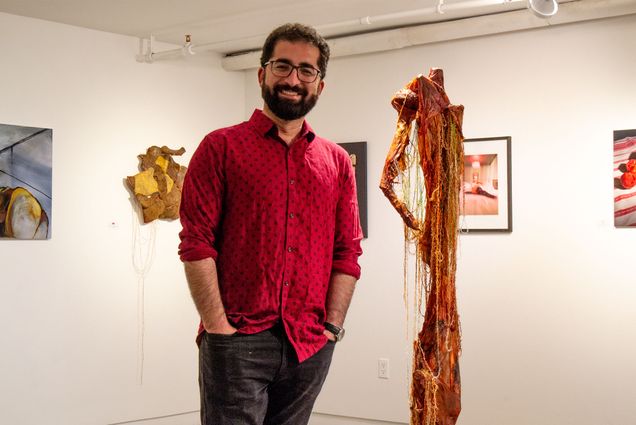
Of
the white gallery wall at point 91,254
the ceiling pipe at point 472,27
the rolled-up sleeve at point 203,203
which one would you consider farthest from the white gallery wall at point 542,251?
the rolled-up sleeve at point 203,203

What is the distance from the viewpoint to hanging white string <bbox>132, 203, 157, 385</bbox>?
5.05m

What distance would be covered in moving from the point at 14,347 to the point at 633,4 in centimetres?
377

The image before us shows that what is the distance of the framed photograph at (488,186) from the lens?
4.53m

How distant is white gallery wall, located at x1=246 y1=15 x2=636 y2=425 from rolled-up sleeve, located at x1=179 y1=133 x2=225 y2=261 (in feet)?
9.36

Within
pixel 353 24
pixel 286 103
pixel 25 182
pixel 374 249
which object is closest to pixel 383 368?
pixel 374 249

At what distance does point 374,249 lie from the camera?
5.00 meters

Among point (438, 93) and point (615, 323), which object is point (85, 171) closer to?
point (438, 93)

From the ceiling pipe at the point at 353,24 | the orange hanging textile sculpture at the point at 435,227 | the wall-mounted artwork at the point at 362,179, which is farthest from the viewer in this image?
the wall-mounted artwork at the point at 362,179

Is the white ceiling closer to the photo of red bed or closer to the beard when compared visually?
the photo of red bed

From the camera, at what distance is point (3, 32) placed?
4535 mm

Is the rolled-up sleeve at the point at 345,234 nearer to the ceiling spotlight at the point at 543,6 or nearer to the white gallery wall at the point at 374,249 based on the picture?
the ceiling spotlight at the point at 543,6

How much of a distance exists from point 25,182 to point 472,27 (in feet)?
8.72

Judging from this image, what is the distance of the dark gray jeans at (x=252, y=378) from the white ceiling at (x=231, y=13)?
2632 millimetres

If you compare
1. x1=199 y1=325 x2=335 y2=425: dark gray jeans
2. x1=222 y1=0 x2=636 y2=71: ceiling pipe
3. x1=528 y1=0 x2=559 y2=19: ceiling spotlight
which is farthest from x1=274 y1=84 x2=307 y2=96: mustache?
x1=222 y1=0 x2=636 y2=71: ceiling pipe
